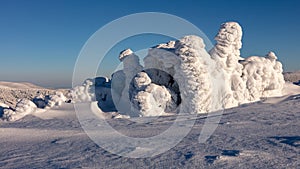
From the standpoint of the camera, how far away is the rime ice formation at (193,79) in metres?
12.7

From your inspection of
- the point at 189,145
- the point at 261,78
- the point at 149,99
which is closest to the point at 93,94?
the point at 149,99

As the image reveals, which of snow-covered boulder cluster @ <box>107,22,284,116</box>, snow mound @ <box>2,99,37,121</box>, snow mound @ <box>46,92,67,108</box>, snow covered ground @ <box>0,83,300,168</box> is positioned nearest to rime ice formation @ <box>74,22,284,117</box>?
snow-covered boulder cluster @ <box>107,22,284,116</box>

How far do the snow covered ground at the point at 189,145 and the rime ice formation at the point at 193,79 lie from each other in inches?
101

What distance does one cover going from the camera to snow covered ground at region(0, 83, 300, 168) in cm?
516

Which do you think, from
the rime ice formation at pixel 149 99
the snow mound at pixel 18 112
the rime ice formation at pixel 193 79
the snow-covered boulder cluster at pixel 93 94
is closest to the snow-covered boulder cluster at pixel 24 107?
the snow mound at pixel 18 112

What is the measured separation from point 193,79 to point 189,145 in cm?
658

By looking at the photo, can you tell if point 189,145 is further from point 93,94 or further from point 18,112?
point 93,94

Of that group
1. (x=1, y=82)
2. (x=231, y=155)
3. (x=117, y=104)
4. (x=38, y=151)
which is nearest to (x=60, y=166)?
(x=38, y=151)

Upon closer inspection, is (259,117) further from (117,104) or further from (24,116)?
(24,116)

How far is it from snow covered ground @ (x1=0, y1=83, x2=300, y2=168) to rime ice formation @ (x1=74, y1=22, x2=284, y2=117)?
8.42 feet

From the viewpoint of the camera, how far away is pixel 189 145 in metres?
6.33

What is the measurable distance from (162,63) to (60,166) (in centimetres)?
958

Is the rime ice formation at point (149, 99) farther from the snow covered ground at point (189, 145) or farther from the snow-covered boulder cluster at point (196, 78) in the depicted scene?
the snow covered ground at point (189, 145)

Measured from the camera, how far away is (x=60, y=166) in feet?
18.0
